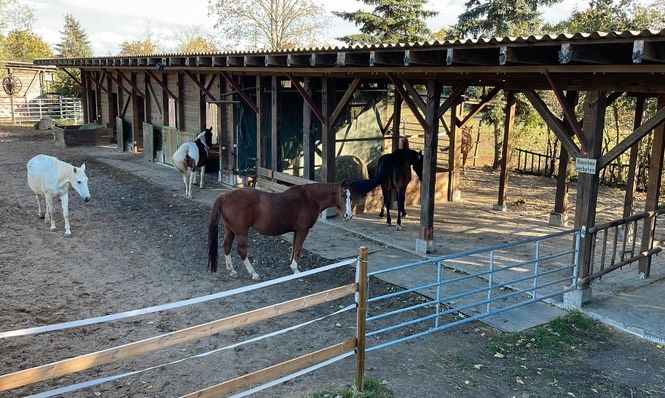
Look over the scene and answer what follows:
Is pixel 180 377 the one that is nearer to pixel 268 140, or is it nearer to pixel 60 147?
pixel 268 140

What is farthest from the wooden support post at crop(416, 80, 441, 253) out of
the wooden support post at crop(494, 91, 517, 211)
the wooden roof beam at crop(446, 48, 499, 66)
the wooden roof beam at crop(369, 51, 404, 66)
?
the wooden support post at crop(494, 91, 517, 211)

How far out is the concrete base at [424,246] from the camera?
27.4ft

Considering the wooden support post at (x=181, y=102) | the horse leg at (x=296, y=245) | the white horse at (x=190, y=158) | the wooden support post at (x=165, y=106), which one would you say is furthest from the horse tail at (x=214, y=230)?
the wooden support post at (x=165, y=106)

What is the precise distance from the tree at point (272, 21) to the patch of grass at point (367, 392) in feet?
104

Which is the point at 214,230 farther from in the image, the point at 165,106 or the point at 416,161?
the point at 165,106

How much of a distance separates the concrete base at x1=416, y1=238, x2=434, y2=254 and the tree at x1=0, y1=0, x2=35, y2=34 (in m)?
35.5

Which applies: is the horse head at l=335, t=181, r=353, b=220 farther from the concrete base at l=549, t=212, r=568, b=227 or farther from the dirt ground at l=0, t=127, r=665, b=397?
the concrete base at l=549, t=212, r=568, b=227

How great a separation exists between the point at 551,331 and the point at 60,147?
19.2 m

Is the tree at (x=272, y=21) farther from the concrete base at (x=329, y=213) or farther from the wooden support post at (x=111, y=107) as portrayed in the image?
the concrete base at (x=329, y=213)

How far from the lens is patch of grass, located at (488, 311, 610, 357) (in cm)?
527

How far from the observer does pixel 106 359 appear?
116 inches

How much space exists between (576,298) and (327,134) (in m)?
5.41

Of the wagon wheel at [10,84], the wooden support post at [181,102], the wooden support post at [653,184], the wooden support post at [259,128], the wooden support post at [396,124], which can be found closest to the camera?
the wooden support post at [653,184]

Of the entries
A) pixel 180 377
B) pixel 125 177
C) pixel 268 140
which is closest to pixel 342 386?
pixel 180 377
